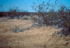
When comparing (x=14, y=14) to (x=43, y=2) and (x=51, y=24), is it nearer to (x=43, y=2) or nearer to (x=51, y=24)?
(x=43, y=2)

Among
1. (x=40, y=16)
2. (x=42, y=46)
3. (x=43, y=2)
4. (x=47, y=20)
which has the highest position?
(x=43, y=2)

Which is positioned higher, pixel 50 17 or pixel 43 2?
pixel 43 2

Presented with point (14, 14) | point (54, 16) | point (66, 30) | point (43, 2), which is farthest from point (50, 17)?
point (14, 14)

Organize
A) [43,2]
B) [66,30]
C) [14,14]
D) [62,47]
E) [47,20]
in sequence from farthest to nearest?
[14,14], [43,2], [47,20], [66,30], [62,47]

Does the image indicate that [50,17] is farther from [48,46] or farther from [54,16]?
[48,46]

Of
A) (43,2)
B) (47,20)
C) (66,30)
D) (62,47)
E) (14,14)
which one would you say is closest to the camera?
(62,47)

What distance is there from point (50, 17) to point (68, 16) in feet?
4.64

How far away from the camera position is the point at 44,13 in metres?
4.53

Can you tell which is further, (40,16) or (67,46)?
(40,16)

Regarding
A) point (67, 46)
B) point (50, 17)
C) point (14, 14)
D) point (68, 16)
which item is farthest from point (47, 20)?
point (14, 14)

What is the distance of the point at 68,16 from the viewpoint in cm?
290

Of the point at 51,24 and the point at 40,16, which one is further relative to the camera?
the point at 40,16

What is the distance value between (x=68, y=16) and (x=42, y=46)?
7.57ft

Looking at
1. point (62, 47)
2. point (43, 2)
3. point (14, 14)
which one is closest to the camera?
point (62, 47)
